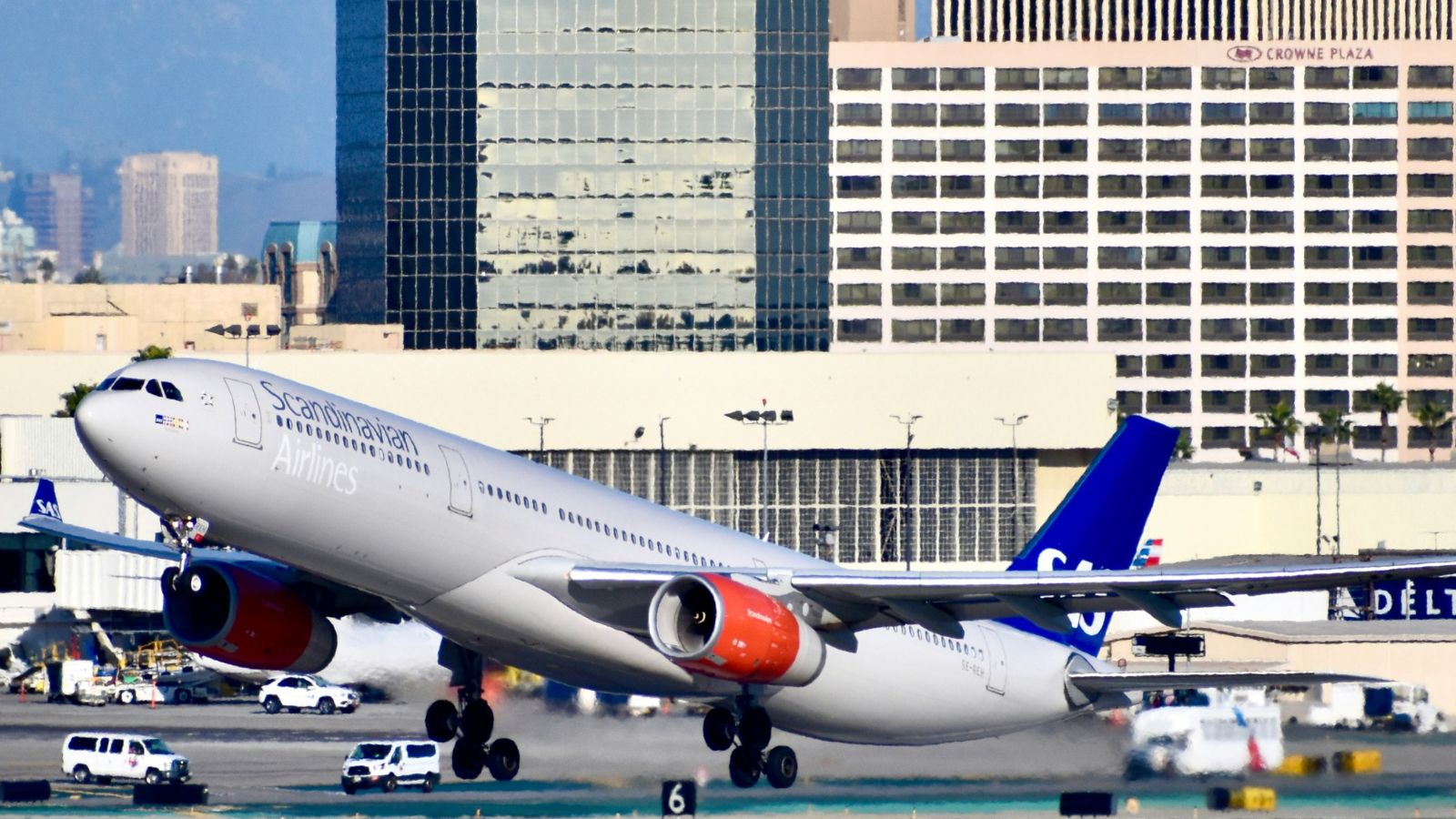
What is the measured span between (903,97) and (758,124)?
3018 centimetres

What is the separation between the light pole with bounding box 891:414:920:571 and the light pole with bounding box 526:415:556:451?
54.6 feet

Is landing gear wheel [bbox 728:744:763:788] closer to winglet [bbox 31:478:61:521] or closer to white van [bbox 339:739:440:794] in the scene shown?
white van [bbox 339:739:440:794]

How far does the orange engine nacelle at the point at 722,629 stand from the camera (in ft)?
144

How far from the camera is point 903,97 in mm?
191250

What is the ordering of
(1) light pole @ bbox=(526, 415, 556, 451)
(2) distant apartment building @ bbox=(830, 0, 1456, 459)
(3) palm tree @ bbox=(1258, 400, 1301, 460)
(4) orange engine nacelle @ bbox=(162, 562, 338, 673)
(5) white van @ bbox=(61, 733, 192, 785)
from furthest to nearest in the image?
(2) distant apartment building @ bbox=(830, 0, 1456, 459) < (3) palm tree @ bbox=(1258, 400, 1301, 460) < (1) light pole @ bbox=(526, 415, 556, 451) < (5) white van @ bbox=(61, 733, 192, 785) < (4) orange engine nacelle @ bbox=(162, 562, 338, 673)

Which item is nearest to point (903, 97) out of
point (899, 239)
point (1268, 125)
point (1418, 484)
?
point (899, 239)

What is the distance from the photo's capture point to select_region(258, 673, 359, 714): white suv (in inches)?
3039

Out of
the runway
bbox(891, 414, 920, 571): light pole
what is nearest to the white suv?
the runway

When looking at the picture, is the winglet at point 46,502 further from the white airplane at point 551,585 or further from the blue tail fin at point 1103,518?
the blue tail fin at point 1103,518

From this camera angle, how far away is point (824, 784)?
60.2 meters

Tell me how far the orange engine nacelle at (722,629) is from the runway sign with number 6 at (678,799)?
13158mm

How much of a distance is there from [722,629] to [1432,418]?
160467 millimetres

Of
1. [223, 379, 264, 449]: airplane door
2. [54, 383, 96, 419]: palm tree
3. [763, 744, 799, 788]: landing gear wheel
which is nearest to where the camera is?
[223, 379, 264, 449]: airplane door

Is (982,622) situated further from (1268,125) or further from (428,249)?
(1268,125)
